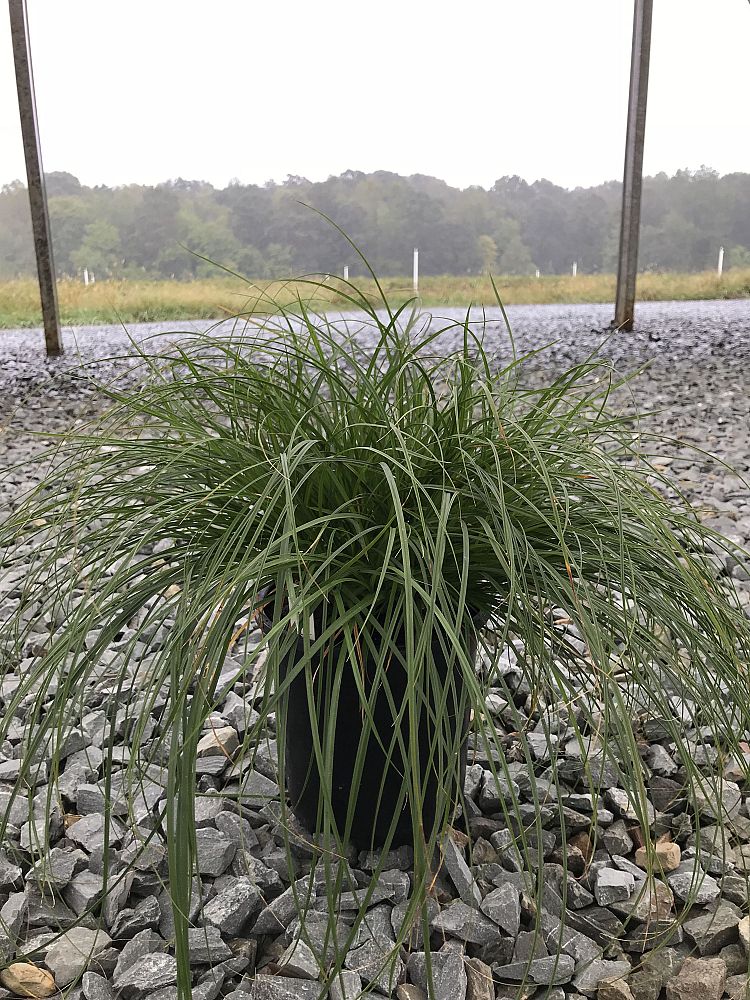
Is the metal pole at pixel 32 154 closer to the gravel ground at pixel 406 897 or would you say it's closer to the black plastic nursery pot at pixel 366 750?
the gravel ground at pixel 406 897

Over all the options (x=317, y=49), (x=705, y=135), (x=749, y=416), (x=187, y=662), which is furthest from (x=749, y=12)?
(x=187, y=662)

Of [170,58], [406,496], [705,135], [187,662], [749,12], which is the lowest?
[187,662]

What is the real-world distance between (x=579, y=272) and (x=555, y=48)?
1299 millimetres

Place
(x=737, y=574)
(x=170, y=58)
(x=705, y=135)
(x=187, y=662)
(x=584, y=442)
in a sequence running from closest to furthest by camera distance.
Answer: (x=187, y=662), (x=584, y=442), (x=737, y=574), (x=170, y=58), (x=705, y=135)

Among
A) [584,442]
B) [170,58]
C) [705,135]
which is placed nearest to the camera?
[584,442]

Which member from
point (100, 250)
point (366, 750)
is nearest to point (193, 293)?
point (100, 250)

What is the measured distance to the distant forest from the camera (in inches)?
192

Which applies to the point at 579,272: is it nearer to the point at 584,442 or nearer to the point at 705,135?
the point at 705,135

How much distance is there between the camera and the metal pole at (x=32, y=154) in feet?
12.0

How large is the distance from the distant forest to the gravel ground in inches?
166

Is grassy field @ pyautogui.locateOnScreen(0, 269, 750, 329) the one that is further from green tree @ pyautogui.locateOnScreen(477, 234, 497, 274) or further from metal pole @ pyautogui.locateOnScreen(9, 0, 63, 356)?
metal pole @ pyautogui.locateOnScreen(9, 0, 63, 356)

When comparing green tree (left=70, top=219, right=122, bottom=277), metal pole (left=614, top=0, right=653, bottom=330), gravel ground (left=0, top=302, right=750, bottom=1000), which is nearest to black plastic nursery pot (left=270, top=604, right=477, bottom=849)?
gravel ground (left=0, top=302, right=750, bottom=1000)

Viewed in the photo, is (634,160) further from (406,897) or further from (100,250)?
(406,897)

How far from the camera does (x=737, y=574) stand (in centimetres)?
183
